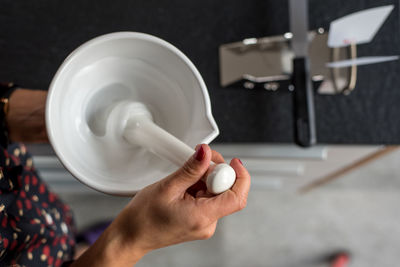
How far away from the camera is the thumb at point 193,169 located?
306 millimetres

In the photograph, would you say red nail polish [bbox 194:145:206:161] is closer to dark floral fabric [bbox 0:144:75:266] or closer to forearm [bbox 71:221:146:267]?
forearm [bbox 71:221:146:267]

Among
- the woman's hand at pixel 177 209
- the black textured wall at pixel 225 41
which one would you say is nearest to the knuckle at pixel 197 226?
the woman's hand at pixel 177 209

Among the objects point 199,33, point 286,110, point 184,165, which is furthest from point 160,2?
point 184,165

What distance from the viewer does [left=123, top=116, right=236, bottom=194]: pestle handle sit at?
0.31 meters

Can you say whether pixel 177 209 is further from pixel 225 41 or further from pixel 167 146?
pixel 225 41

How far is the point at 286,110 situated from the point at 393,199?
3.90ft

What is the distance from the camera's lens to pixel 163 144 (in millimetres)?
348

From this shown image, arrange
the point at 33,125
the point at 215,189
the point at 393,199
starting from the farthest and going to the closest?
the point at 393,199 < the point at 33,125 < the point at 215,189

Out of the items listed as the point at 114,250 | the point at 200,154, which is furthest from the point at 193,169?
the point at 114,250

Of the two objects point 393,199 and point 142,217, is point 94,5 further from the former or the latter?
point 393,199

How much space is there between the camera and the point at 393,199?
5.07ft

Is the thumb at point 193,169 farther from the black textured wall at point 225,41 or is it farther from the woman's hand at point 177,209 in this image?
the black textured wall at point 225,41

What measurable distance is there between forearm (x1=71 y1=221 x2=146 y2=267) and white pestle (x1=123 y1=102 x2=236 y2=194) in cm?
10

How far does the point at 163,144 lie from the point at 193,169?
0.17 ft
